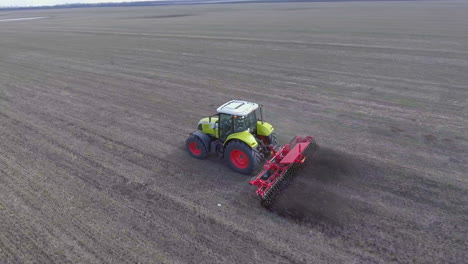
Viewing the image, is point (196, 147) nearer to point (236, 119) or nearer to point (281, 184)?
point (236, 119)

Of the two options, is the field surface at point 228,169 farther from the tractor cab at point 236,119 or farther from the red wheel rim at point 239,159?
the tractor cab at point 236,119

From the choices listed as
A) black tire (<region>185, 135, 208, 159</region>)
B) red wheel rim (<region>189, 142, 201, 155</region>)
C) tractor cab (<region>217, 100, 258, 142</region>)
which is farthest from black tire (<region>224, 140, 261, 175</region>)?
red wheel rim (<region>189, 142, 201, 155</region>)

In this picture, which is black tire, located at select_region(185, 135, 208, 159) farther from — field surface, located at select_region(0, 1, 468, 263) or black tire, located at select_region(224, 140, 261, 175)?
black tire, located at select_region(224, 140, 261, 175)

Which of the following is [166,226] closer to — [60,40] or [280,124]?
[280,124]

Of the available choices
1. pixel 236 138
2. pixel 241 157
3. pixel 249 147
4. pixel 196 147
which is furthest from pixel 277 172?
pixel 196 147

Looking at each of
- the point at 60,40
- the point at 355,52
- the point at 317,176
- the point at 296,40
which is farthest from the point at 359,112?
the point at 60,40

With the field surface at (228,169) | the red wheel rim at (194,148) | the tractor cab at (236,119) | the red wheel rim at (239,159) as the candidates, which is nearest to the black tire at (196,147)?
the red wheel rim at (194,148)

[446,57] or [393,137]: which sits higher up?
[446,57]
